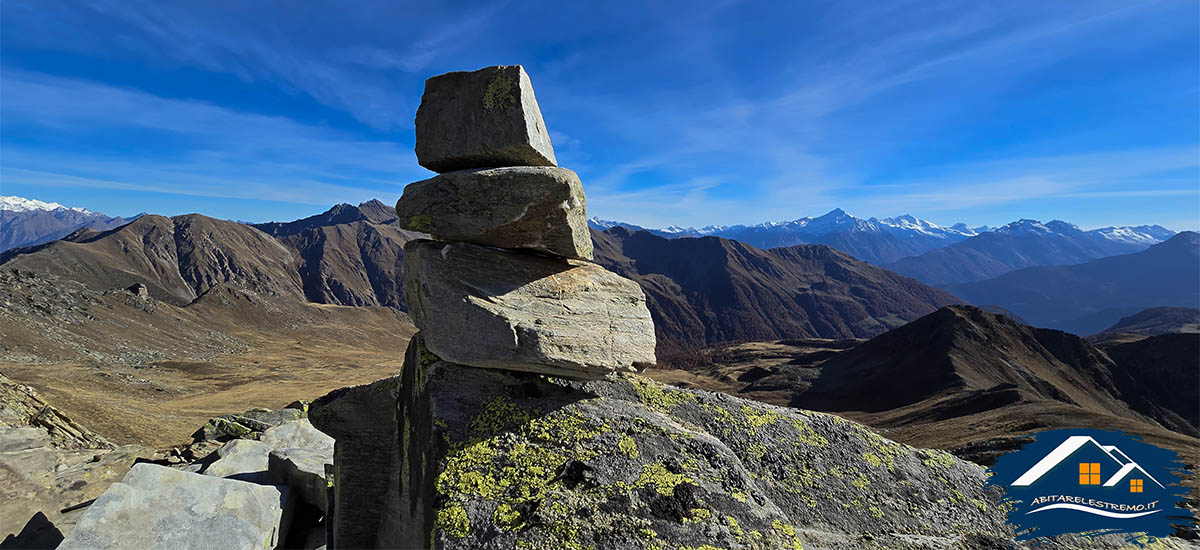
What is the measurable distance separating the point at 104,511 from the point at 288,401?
61678mm

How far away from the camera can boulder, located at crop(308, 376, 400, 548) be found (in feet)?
36.4

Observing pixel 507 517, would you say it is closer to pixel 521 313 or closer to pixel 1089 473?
pixel 521 313

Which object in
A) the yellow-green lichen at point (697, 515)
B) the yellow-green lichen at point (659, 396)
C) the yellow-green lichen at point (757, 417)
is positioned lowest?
→ the yellow-green lichen at point (697, 515)

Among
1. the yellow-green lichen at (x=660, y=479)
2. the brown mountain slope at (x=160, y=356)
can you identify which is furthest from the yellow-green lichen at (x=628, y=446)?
the brown mountain slope at (x=160, y=356)

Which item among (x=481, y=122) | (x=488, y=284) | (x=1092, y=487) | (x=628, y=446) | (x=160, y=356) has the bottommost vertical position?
(x=160, y=356)

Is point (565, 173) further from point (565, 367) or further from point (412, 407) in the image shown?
point (412, 407)

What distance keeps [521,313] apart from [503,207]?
1.93 metres

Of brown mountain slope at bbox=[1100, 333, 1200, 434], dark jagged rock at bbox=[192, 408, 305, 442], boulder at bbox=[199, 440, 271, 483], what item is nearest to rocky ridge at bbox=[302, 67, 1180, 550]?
boulder at bbox=[199, 440, 271, 483]

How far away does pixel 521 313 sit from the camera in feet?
28.3

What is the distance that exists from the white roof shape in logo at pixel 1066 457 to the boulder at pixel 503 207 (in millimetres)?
11052

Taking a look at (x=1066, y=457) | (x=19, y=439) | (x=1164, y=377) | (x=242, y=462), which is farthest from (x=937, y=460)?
(x=1164, y=377)

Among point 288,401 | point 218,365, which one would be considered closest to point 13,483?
point 288,401

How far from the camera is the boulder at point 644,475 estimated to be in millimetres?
6848

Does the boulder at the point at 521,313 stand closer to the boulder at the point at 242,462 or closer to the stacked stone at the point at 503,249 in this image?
the stacked stone at the point at 503,249
